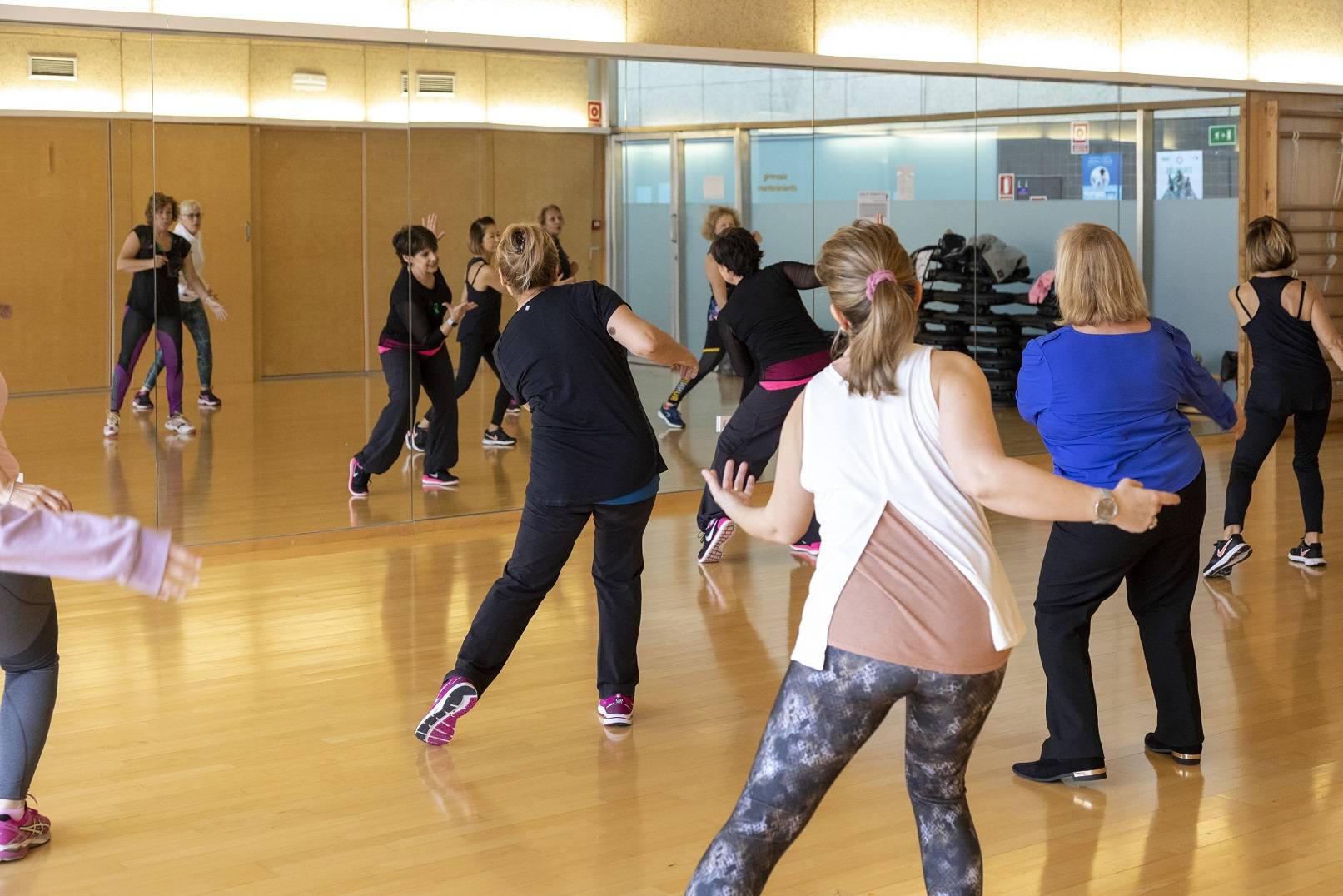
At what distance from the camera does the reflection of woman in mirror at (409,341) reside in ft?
26.5

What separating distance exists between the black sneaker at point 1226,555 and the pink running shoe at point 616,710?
3228 mm

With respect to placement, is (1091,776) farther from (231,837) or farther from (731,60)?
(731,60)

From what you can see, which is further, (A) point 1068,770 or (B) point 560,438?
(B) point 560,438

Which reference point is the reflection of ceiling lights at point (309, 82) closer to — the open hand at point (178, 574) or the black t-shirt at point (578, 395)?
the black t-shirt at point (578, 395)

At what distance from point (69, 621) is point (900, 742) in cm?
343

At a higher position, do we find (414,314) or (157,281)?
(157,281)

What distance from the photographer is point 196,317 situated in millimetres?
7613

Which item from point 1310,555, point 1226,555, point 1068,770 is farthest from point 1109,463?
point 1310,555

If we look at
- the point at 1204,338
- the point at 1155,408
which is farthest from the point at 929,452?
the point at 1204,338

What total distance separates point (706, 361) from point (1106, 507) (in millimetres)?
6778

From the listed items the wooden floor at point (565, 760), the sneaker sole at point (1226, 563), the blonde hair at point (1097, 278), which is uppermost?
the blonde hair at point (1097, 278)

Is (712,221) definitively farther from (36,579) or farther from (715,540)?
(36,579)

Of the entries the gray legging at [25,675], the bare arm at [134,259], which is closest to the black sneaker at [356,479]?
the bare arm at [134,259]

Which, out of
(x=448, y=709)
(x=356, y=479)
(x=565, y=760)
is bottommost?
(x=565, y=760)
